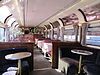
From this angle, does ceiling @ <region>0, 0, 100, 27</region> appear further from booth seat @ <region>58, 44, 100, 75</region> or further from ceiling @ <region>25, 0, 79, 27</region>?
booth seat @ <region>58, 44, 100, 75</region>

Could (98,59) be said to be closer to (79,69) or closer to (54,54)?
(79,69)

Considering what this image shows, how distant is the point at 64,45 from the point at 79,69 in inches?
65.4

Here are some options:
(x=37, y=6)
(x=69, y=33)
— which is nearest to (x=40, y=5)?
(x=37, y=6)

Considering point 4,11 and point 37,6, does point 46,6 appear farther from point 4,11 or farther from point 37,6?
point 4,11

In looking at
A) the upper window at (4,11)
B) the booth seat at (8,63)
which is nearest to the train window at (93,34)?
the booth seat at (8,63)

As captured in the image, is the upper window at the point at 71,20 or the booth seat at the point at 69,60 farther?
the upper window at the point at 71,20

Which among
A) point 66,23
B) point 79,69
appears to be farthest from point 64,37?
point 79,69

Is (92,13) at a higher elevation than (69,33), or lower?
higher

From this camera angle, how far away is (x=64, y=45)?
6105 mm

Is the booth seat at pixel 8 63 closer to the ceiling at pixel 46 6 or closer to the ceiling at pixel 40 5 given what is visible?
the ceiling at pixel 40 5

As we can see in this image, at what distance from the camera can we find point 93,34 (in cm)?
602

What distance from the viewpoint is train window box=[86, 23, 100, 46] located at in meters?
5.67

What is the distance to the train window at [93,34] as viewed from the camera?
18.6 feet

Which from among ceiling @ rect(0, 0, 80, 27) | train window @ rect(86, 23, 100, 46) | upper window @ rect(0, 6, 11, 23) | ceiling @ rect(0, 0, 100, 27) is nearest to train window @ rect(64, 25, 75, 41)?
ceiling @ rect(0, 0, 100, 27)
